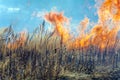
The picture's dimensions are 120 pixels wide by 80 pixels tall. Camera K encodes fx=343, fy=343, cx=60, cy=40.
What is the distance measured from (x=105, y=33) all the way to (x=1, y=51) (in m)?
11.6

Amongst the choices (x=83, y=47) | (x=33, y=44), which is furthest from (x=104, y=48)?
(x=33, y=44)

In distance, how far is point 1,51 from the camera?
32281 millimetres

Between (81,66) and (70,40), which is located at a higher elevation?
(70,40)

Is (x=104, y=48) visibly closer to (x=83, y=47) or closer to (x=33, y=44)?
(x=83, y=47)

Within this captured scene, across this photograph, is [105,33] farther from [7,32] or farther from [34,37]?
[7,32]

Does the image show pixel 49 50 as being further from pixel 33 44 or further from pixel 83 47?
pixel 83 47

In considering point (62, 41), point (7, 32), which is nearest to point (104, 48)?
point (62, 41)

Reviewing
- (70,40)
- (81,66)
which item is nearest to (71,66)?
(81,66)

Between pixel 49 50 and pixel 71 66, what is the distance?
2591mm

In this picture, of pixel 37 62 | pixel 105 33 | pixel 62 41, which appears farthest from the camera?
pixel 105 33

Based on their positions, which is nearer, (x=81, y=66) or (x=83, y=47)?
(x=81, y=66)

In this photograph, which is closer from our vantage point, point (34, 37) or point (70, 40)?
point (34, 37)

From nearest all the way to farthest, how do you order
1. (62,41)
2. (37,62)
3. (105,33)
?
1. (37,62)
2. (62,41)
3. (105,33)

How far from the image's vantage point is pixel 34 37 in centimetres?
3269
